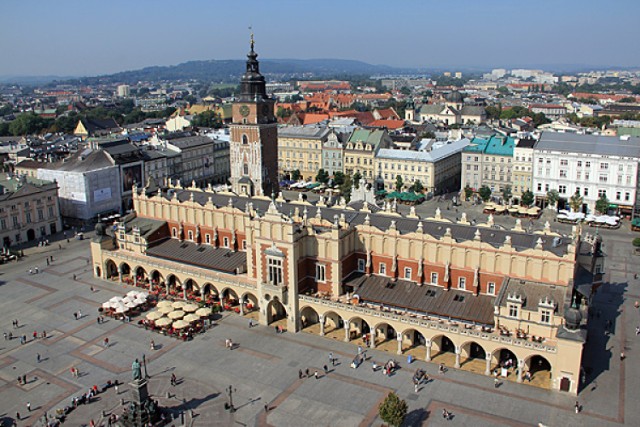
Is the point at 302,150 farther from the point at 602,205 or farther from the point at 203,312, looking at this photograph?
the point at 203,312

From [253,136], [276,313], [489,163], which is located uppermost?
[253,136]

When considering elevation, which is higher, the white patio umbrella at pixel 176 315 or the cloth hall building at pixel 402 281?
the cloth hall building at pixel 402 281

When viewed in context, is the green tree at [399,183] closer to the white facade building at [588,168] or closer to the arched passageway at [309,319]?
the white facade building at [588,168]

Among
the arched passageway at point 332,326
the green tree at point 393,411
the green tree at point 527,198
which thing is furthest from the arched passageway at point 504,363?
the green tree at point 527,198

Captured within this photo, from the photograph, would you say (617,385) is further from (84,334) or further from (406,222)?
(84,334)

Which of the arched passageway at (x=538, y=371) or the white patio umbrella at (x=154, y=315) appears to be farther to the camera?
the white patio umbrella at (x=154, y=315)

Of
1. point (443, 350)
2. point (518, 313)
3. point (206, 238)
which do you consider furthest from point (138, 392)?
point (518, 313)

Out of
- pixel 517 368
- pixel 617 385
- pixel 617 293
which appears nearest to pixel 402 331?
pixel 517 368

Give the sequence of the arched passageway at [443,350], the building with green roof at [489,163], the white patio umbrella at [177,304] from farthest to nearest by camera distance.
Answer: the building with green roof at [489,163], the white patio umbrella at [177,304], the arched passageway at [443,350]
